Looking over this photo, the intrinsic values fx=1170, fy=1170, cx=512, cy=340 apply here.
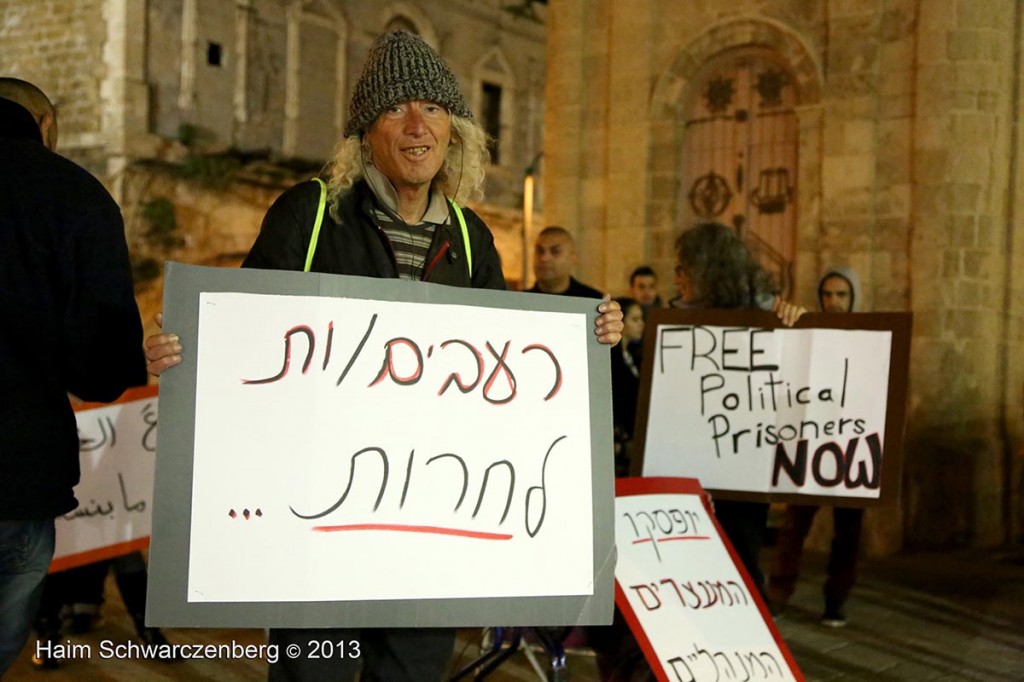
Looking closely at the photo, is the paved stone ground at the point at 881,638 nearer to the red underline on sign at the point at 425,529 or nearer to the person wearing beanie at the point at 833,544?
the person wearing beanie at the point at 833,544

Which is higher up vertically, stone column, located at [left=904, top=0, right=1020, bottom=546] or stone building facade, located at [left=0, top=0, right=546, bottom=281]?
stone building facade, located at [left=0, top=0, right=546, bottom=281]

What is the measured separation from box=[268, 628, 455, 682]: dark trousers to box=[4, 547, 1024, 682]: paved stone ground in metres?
2.47

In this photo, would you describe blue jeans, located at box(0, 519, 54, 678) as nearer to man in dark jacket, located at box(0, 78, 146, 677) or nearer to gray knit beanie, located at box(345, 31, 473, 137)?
man in dark jacket, located at box(0, 78, 146, 677)

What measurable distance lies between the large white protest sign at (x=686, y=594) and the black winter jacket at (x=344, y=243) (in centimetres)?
150

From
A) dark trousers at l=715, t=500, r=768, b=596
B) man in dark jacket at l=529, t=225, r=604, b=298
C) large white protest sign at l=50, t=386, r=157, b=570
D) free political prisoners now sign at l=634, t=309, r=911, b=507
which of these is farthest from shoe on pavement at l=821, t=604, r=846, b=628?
large white protest sign at l=50, t=386, r=157, b=570

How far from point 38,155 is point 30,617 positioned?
111 centimetres

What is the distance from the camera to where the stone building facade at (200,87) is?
1019 inches

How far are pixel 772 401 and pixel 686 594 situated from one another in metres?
1.31

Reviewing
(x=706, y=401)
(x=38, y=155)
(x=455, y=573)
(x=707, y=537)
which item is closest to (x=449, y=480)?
(x=455, y=573)

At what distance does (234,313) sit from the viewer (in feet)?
8.90

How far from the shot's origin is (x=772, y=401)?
17.3 feet

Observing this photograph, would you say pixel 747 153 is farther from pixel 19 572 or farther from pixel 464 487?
pixel 19 572

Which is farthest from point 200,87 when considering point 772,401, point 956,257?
point 772,401

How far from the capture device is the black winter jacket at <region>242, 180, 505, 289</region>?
2918 millimetres
